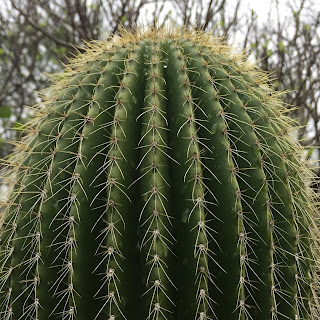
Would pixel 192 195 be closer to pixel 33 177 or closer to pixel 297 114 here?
pixel 33 177

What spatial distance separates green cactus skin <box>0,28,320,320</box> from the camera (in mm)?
1736

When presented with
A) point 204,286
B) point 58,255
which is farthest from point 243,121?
point 58,255

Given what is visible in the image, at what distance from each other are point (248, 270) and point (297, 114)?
4221mm

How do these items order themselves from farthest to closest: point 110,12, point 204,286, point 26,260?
point 110,12
point 26,260
point 204,286

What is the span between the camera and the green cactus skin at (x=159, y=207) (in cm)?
174

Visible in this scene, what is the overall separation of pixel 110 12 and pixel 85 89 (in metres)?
4.28

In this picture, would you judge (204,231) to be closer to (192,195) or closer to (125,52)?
(192,195)

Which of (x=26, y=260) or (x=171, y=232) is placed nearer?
(x=171, y=232)

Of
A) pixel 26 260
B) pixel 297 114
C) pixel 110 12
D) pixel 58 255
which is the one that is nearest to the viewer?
pixel 58 255

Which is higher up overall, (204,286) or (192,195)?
(192,195)

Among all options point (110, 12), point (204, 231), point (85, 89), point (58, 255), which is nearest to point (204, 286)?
point (204, 231)

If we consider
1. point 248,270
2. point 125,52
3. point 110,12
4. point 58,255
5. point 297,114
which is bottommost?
point 297,114

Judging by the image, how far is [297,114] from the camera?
5715mm

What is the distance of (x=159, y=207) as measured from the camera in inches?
68.5
